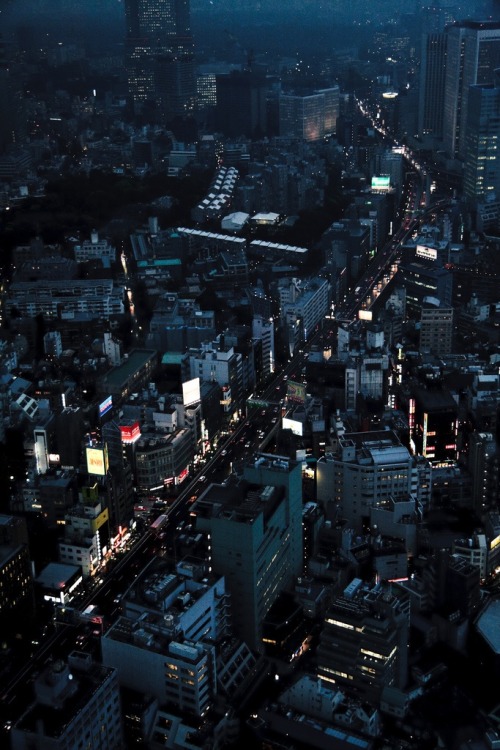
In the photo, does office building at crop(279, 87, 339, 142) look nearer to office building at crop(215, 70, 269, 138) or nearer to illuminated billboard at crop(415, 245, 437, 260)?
office building at crop(215, 70, 269, 138)

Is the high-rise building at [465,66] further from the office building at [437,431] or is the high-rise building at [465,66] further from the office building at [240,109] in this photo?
the office building at [437,431]

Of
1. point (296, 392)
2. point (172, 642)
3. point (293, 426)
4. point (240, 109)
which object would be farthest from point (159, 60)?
point (172, 642)

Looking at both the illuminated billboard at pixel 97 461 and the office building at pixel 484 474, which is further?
the illuminated billboard at pixel 97 461

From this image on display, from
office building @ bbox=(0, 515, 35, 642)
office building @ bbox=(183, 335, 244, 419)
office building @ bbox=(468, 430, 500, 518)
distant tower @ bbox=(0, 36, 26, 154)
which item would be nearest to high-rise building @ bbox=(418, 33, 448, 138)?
distant tower @ bbox=(0, 36, 26, 154)

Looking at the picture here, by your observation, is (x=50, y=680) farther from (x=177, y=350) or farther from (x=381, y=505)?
(x=177, y=350)

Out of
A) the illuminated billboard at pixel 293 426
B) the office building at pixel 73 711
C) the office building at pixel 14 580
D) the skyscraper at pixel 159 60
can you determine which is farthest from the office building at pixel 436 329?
the skyscraper at pixel 159 60

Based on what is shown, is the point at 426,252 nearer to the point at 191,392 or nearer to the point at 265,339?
the point at 265,339
